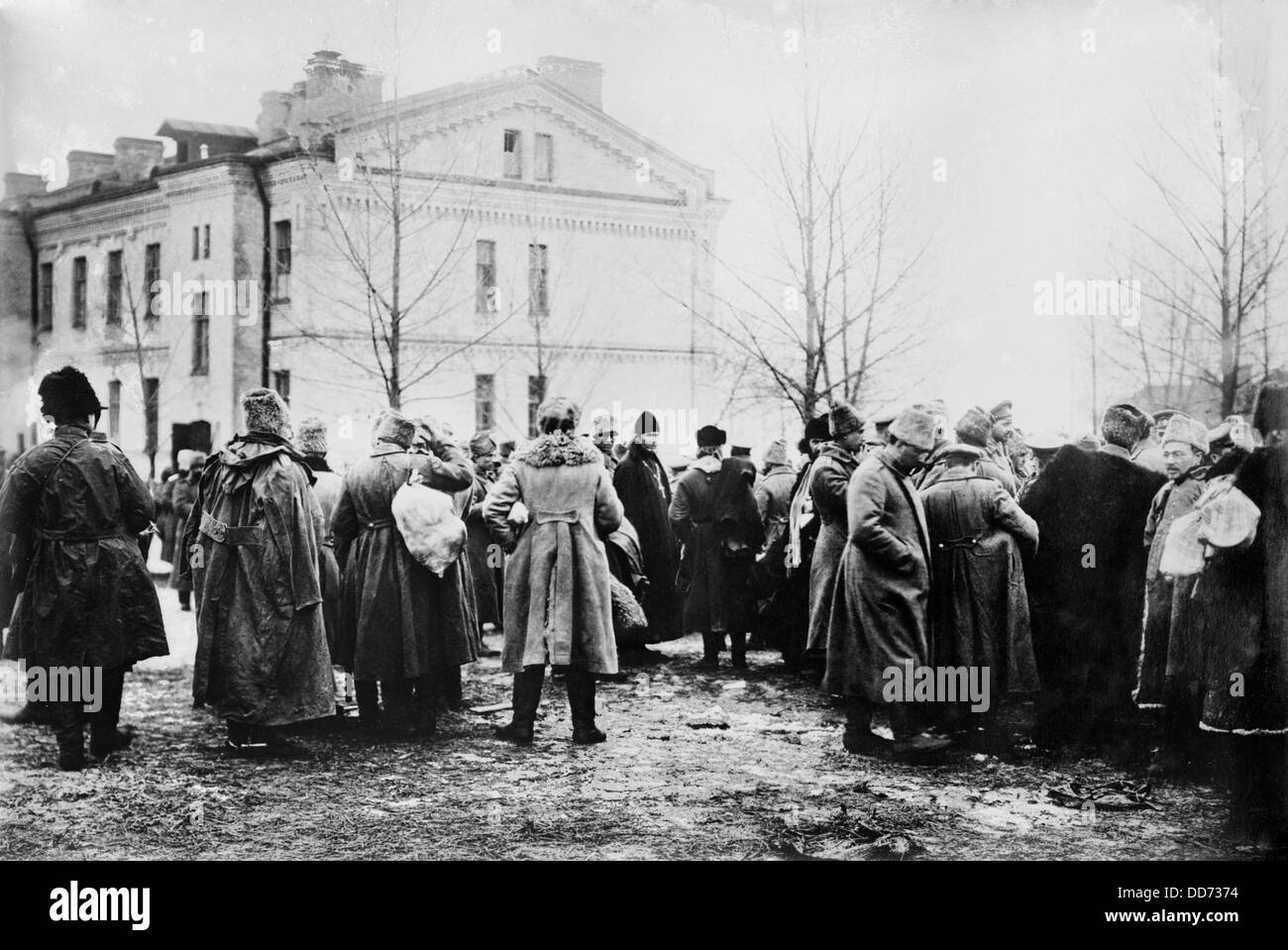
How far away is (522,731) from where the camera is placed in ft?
22.3

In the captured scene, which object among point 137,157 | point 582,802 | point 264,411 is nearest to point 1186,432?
point 582,802

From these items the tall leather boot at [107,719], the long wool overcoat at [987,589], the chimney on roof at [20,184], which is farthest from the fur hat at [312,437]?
the long wool overcoat at [987,589]

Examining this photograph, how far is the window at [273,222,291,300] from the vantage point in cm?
739

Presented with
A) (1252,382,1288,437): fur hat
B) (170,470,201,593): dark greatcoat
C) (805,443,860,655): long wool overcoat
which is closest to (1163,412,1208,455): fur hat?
(1252,382,1288,437): fur hat

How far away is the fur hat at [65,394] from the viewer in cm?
618

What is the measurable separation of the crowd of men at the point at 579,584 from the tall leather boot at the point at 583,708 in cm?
1

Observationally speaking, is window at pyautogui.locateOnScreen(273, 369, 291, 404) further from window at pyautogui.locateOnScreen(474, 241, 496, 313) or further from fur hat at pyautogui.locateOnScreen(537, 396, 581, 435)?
fur hat at pyautogui.locateOnScreen(537, 396, 581, 435)

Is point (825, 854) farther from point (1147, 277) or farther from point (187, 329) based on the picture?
point (187, 329)

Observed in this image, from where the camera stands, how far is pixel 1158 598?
5945 mm

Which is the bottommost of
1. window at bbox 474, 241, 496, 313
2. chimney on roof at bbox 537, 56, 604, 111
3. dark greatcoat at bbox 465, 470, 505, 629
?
dark greatcoat at bbox 465, 470, 505, 629

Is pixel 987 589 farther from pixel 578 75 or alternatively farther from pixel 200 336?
pixel 200 336

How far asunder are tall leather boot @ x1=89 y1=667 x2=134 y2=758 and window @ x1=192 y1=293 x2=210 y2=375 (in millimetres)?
2094

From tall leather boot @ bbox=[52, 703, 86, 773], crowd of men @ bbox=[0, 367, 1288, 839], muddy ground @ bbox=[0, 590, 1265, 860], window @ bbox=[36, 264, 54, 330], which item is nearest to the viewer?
muddy ground @ bbox=[0, 590, 1265, 860]
